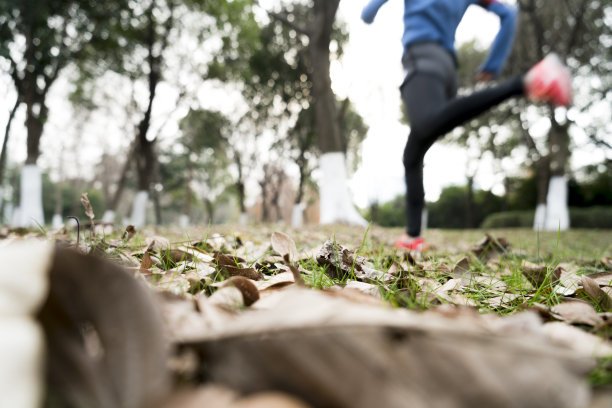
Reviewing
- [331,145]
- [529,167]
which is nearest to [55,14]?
[331,145]

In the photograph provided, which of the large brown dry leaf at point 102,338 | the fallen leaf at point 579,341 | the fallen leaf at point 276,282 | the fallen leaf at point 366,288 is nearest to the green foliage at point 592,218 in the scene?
the fallen leaf at point 366,288

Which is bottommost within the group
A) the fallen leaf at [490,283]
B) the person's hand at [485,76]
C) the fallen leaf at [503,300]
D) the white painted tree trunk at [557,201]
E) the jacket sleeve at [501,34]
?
the fallen leaf at [503,300]

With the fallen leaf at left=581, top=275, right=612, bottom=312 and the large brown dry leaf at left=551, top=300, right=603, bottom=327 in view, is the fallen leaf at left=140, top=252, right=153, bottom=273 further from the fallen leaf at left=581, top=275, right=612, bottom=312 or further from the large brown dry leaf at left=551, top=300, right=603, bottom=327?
the fallen leaf at left=581, top=275, right=612, bottom=312

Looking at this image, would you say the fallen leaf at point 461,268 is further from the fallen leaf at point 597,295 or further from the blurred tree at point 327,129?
the blurred tree at point 327,129

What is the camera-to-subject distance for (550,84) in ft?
6.55

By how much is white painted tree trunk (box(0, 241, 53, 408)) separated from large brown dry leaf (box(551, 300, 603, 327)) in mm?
1059

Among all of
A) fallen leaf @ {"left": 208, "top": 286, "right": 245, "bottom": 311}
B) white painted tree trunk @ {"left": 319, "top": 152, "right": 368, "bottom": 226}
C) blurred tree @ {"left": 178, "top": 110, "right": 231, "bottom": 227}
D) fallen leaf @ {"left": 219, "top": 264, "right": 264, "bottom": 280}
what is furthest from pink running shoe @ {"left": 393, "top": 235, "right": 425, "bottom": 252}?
blurred tree @ {"left": 178, "top": 110, "right": 231, "bottom": 227}

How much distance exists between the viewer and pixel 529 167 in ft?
66.3

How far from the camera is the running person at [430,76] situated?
2.52m

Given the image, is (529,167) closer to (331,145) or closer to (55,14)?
(331,145)

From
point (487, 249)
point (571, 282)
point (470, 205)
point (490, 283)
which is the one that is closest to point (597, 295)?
point (571, 282)

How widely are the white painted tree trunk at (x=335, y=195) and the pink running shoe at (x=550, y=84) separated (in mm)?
5199

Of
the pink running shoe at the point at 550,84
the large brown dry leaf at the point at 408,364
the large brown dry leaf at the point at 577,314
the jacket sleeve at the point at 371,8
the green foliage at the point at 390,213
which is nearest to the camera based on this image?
the large brown dry leaf at the point at 408,364

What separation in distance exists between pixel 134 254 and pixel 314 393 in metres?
1.26
